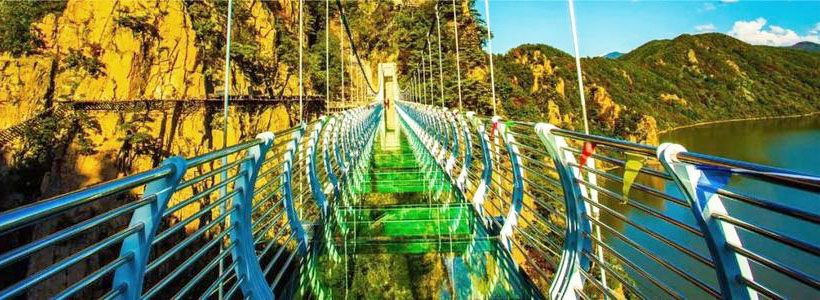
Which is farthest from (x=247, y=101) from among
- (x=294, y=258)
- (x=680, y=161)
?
(x=680, y=161)

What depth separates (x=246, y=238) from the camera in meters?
1.63

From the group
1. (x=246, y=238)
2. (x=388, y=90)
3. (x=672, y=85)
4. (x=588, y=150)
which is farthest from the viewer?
(x=672, y=85)

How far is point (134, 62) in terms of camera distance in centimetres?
1822

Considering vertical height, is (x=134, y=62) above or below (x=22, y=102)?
above

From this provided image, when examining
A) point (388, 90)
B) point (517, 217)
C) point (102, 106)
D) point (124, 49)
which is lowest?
point (517, 217)

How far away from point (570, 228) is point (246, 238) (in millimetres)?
1396

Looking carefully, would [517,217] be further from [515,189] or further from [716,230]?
[716,230]

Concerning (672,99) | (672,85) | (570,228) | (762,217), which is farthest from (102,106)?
(672,85)

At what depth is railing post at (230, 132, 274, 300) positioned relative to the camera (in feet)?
5.21

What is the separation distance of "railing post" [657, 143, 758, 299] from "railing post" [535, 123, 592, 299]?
67 centimetres

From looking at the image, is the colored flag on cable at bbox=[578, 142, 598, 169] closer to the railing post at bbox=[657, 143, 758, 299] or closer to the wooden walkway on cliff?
the railing post at bbox=[657, 143, 758, 299]

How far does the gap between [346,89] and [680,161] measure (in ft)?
106

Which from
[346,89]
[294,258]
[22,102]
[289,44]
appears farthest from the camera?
[346,89]

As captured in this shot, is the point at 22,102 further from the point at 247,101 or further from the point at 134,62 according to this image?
the point at 247,101
